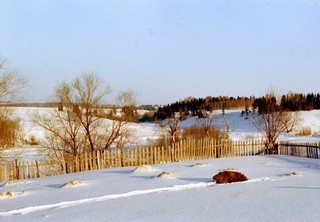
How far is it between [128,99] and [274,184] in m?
19.3

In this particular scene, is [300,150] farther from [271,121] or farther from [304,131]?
[304,131]

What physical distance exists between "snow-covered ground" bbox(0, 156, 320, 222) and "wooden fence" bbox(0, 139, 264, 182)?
3074 millimetres

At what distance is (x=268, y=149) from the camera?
2166cm

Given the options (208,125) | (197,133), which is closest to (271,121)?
(208,125)

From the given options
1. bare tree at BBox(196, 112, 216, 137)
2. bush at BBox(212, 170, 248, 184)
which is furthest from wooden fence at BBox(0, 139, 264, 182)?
bush at BBox(212, 170, 248, 184)

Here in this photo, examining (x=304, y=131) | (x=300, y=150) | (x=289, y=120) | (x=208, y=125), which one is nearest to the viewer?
(x=300, y=150)

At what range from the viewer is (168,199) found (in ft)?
27.2

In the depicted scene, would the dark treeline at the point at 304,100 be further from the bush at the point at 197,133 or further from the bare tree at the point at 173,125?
the bare tree at the point at 173,125

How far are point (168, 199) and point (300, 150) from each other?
44.3ft

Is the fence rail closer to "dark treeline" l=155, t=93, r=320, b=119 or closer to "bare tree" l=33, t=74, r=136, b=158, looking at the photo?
"bare tree" l=33, t=74, r=136, b=158

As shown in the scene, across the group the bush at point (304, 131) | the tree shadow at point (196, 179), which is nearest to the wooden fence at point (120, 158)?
the tree shadow at point (196, 179)

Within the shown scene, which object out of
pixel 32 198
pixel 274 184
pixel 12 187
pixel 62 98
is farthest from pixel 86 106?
pixel 274 184

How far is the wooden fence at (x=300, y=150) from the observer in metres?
18.0

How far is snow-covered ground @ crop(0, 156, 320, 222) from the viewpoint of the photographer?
676cm
